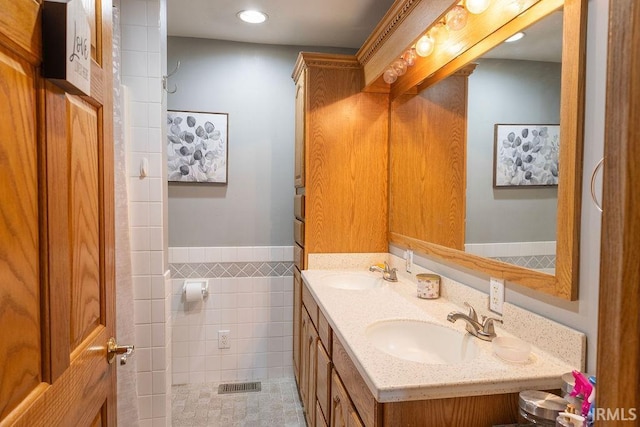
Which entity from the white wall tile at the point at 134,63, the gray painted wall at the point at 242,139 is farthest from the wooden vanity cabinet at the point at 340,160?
the white wall tile at the point at 134,63

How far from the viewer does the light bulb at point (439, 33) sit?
1.75 metres

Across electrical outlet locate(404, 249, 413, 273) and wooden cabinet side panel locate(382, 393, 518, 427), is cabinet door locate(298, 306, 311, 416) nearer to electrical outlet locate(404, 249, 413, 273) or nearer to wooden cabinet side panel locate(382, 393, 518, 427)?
electrical outlet locate(404, 249, 413, 273)

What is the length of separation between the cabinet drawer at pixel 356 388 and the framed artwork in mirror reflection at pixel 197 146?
5.70 feet

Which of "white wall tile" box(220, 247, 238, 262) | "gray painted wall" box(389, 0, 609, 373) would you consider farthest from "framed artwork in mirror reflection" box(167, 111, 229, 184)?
"gray painted wall" box(389, 0, 609, 373)

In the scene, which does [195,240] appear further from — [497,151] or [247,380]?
[497,151]

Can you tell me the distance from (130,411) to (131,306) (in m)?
0.50

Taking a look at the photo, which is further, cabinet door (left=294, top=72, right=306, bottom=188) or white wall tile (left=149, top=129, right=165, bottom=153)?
cabinet door (left=294, top=72, right=306, bottom=188)

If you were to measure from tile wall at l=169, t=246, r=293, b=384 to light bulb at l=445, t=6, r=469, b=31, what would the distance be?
1.90 metres

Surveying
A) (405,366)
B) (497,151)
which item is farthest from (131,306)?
(497,151)

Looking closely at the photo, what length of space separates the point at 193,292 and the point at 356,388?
5.87 ft

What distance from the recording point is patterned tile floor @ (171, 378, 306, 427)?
243 cm

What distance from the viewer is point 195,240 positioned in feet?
9.33

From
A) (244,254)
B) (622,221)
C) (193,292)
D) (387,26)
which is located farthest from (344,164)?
(622,221)

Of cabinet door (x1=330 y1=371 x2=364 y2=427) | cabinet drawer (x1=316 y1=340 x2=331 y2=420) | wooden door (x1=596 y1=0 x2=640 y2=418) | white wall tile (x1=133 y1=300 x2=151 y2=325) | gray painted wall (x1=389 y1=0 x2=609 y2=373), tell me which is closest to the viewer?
wooden door (x1=596 y1=0 x2=640 y2=418)
